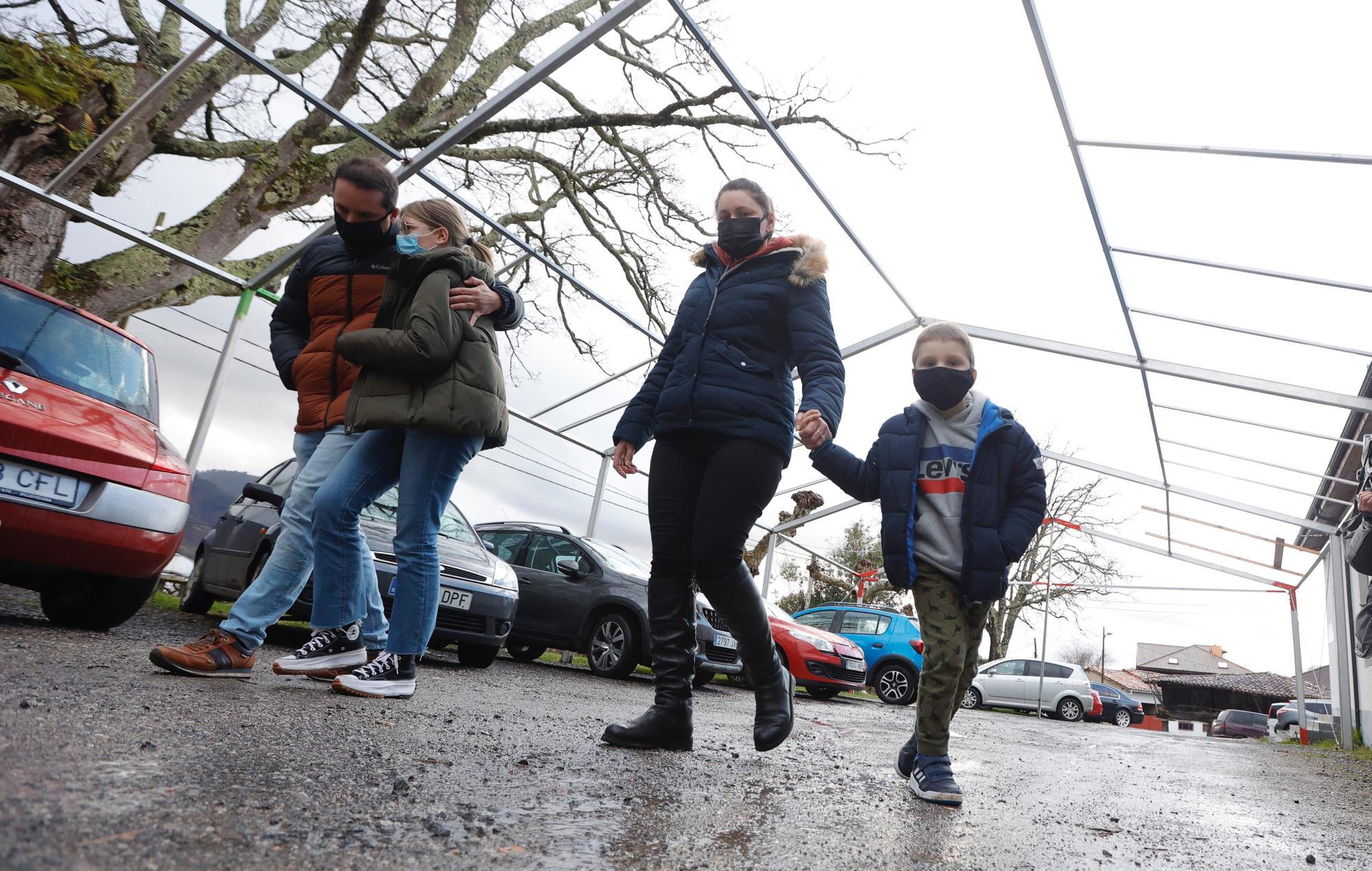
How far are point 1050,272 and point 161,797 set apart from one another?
8.66m

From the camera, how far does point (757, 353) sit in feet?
9.29

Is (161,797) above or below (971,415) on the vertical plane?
below

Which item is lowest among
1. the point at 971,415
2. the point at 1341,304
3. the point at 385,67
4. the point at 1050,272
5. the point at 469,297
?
the point at 971,415

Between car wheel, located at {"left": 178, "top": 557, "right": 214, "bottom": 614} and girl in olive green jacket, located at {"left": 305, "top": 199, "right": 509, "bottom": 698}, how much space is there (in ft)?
13.9

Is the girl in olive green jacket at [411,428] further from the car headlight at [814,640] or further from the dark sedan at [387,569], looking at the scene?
the car headlight at [814,640]

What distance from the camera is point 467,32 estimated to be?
1153cm

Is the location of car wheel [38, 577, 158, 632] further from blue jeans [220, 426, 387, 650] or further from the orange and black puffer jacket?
the orange and black puffer jacket

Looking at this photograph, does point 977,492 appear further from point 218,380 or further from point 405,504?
point 218,380

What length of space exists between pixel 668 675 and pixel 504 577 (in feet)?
12.6

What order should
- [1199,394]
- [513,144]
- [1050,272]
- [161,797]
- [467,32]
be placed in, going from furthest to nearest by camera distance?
[513,144]
[467,32]
[1199,394]
[1050,272]
[161,797]

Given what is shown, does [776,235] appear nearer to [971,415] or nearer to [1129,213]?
[971,415]

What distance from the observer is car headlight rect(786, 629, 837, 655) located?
10.9m

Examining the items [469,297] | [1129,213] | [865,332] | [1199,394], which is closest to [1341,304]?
[1129,213]

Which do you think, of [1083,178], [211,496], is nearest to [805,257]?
[1083,178]
